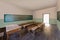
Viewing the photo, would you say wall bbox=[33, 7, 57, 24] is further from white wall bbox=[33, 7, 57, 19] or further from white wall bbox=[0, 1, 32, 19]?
white wall bbox=[0, 1, 32, 19]

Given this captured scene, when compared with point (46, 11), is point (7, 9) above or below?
below

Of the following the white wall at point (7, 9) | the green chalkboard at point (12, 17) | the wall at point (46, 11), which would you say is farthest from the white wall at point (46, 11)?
the white wall at point (7, 9)

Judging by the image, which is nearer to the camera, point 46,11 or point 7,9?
point 7,9

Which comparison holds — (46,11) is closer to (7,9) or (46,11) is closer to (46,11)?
(46,11)

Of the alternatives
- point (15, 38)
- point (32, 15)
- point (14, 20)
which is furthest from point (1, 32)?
point (32, 15)

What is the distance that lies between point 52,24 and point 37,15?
6.53 feet

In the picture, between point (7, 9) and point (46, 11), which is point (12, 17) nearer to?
point (7, 9)

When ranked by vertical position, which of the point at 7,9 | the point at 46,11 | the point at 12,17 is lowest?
the point at 12,17

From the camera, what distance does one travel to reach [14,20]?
650cm

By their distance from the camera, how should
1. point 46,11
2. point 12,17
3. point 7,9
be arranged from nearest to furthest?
point 7,9
point 12,17
point 46,11

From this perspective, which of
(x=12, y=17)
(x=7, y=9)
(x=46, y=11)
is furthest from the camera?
(x=46, y=11)

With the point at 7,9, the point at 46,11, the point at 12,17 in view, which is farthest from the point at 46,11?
the point at 7,9

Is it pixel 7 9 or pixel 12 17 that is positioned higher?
pixel 7 9

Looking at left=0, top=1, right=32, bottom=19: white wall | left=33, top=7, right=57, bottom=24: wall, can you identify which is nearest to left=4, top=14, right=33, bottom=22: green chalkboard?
left=0, top=1, right=32, bottom=19: white wall
